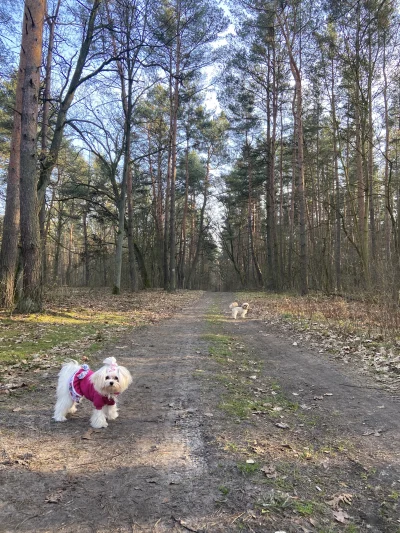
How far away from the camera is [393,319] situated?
27.6 ft

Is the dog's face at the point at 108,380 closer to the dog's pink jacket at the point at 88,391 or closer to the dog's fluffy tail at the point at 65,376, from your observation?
the dog's pink jacket at the point at 88,391

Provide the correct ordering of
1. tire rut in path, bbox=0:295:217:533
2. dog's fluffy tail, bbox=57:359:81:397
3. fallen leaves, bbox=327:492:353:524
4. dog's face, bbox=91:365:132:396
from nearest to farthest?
1. tire rut in path, bbox=0:295:217:533
2. fallen leaves, bbox=327:492:353:524
3. dog's face, bbox=91:365:132:396
4. dog's fluffy tail, bbox=57:359:81:397

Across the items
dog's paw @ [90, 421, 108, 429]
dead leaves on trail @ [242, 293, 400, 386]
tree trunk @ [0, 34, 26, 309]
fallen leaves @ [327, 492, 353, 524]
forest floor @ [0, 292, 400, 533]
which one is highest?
tree trunk @ [0, 34, 26, 309]

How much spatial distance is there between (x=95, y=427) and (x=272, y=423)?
1.89 m

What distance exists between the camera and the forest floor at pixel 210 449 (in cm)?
246

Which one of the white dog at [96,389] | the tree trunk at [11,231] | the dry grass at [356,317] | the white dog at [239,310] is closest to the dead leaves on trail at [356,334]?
the dry grass at [356,317]

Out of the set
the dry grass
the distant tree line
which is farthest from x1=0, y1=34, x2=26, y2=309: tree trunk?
the dry grass

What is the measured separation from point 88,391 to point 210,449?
1383 millimetres

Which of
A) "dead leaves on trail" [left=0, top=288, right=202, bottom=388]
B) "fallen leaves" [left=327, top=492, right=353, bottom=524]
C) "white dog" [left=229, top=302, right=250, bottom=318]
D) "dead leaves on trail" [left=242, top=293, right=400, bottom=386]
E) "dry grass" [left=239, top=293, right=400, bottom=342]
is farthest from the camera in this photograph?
"white dog" [left=229, top=302, right=250, bottom=318]

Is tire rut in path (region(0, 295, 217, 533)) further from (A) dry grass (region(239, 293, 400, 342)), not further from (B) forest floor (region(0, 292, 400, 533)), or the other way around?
(A) dry grass (region(239, 293, 400, 342))

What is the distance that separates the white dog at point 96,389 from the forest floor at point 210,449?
16 cm

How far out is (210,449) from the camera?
3340 millimetres

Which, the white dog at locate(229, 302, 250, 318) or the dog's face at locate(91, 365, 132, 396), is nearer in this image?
the dog's face at locate(91, 365, 132, 396)

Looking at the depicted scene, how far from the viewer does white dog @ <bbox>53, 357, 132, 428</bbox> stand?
12.1ft
